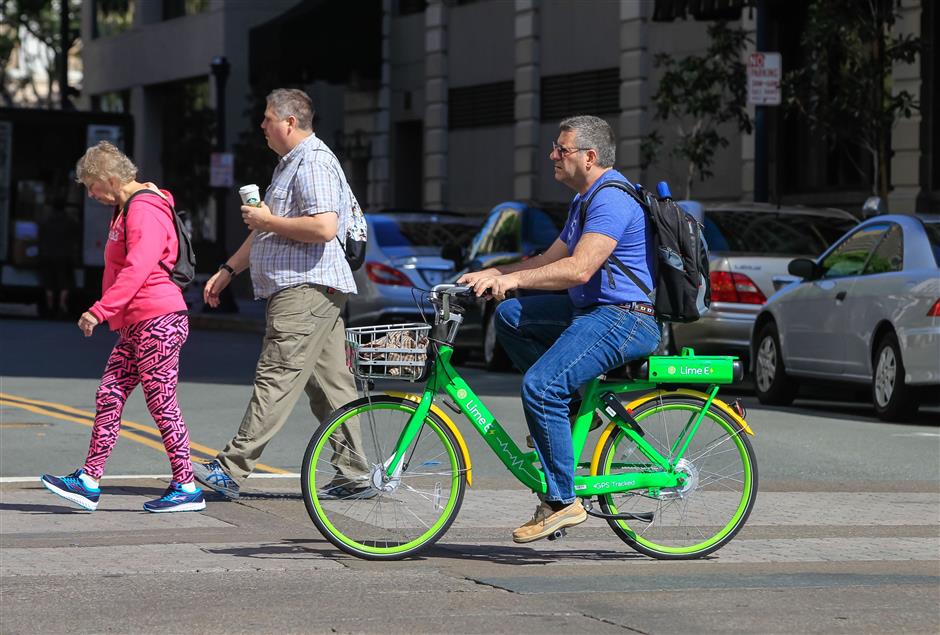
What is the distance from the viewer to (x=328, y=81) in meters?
36.0

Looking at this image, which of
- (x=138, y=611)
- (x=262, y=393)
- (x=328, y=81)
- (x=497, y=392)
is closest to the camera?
(x=138, y=611)

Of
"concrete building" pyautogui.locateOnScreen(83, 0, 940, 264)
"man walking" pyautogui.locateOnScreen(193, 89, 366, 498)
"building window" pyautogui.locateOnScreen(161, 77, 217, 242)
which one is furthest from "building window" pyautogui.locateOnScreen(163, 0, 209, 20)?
"man walking" pyautogui.locateOnScreen(193, 89, 366, 498)

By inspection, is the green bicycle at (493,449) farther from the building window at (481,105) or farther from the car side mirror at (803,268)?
the building window at (481,105)

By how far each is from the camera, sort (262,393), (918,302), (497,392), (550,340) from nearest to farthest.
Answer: (550,340) → (262,393) → (918,302) → (497,392)

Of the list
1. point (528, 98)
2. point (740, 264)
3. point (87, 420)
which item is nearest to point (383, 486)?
point (87, 420)

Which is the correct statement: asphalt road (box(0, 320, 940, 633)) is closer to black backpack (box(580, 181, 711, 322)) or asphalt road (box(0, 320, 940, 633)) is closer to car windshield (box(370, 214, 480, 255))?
black backpack (box(580, 181, 711, 322))

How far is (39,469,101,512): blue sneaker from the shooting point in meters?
8.52

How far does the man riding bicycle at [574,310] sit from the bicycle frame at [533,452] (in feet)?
0.34

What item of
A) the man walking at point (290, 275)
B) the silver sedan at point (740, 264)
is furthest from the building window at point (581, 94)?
the man walking at point (290, 275)

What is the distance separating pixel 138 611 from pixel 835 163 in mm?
19871

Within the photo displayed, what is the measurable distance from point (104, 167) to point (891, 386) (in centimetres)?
654

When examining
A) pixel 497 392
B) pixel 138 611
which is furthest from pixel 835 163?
pixel 138 611

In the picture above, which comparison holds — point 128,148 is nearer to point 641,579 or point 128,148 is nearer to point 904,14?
point 904,14

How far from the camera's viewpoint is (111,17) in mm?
50688
